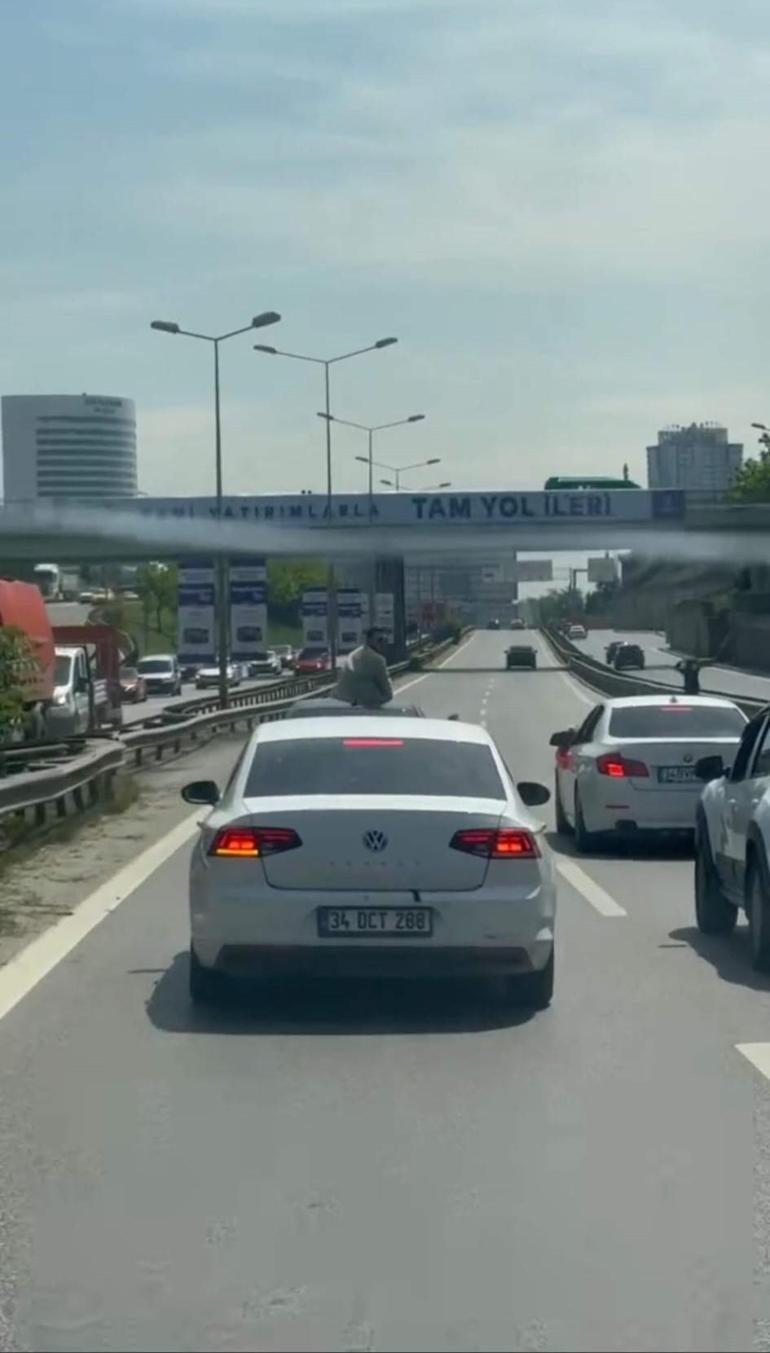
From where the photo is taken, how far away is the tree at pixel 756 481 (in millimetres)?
131125

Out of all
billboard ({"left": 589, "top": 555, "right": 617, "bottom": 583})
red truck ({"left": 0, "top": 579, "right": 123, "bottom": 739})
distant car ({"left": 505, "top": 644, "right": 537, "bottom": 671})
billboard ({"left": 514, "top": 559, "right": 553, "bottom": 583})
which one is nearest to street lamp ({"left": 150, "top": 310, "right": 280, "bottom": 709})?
red truck ({"left": 0, "top": 579, "right": 123, "bottom": 739})

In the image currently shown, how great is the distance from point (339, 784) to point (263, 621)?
5548cm

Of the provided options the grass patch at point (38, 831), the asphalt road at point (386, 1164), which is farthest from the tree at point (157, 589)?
the asphalt road at point (386, 1164)

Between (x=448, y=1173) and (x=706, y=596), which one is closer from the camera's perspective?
(x=448, y=1173)

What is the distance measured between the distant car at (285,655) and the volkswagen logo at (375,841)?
10189cm

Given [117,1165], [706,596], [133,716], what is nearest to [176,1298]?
[117,1165]

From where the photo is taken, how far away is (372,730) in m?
11.6

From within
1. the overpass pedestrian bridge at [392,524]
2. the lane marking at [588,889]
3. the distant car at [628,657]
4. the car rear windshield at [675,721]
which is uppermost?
the overpass pedestrian bridge at [392,524]

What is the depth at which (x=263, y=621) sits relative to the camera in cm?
6638

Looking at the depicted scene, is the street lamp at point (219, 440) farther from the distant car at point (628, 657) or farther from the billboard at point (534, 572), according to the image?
the billboard at point (534, 572)

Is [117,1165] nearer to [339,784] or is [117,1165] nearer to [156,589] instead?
[339,784]

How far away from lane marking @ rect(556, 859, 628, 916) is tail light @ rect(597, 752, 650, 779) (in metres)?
0.84

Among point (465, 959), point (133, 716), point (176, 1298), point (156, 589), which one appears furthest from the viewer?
point (156, 589)

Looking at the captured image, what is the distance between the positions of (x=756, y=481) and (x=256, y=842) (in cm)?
12568
